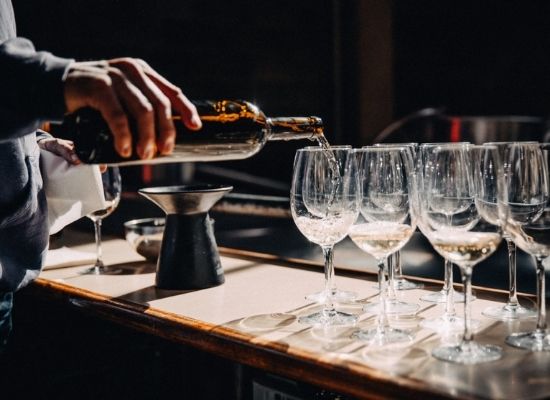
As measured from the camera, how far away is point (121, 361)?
87.5 inches

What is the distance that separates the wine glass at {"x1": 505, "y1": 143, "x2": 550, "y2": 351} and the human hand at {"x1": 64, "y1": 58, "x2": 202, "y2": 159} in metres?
0.59

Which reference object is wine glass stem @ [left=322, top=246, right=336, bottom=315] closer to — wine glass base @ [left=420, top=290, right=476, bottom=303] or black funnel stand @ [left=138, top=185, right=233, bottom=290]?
wine glass base @ [left=420, top=290, right=476, bottom=303]

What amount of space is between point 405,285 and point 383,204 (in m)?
0.43

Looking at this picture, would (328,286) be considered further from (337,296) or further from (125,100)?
(125,100)

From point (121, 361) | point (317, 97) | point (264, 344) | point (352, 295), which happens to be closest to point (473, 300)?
point (352, 295)

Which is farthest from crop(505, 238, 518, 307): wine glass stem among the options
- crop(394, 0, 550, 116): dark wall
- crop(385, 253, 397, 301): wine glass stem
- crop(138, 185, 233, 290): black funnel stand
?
crop(394, 0, 550, 116): dark wall

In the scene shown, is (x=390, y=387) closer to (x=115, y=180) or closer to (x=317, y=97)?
(x=115, y=180)

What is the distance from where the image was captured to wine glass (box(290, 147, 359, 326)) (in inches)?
50.6

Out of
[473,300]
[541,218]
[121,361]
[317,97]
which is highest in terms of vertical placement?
[317,97]

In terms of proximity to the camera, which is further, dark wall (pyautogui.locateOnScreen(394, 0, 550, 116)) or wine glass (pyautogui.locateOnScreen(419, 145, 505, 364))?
dark wall (pyautogui.locateOnScreen(394, 0, 550, 116))

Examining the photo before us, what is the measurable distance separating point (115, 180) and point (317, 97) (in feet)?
16.7

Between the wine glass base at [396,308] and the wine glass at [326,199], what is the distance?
0.28 ft

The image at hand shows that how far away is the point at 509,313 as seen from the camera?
51.9 inches

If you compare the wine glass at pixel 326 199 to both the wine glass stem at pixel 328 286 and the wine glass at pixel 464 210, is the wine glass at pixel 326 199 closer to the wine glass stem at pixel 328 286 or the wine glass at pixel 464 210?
the wine glass stem at pixel 328 286
